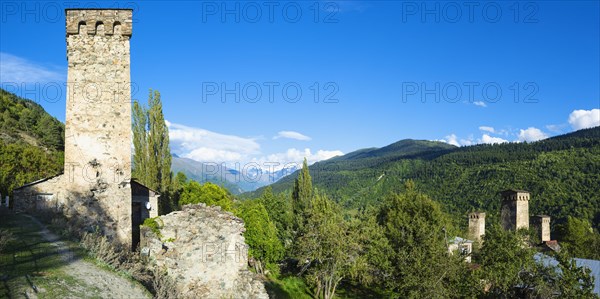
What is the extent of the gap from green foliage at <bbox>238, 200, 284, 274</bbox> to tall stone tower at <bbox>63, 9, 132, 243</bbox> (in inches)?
505

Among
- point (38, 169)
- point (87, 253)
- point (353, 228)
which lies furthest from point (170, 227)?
point (38, 169)

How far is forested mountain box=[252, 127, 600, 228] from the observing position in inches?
2968

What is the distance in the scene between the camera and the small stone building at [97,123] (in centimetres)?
1406

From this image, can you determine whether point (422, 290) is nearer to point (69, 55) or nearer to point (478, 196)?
point (69, 55)

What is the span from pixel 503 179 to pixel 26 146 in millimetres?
84549

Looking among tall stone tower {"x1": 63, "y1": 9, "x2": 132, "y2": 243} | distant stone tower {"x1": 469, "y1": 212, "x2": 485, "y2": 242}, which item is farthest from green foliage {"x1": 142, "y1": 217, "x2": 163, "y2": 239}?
distant stone tower {"x1": 469, "y1": 212, "x2": 485, "y2": 242}

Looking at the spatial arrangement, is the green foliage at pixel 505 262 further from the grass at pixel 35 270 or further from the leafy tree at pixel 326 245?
the grass at pixel 35 270

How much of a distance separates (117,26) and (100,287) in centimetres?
938

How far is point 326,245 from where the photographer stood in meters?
24.8

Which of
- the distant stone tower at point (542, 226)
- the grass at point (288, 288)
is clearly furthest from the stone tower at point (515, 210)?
the grass at point (288, 288)

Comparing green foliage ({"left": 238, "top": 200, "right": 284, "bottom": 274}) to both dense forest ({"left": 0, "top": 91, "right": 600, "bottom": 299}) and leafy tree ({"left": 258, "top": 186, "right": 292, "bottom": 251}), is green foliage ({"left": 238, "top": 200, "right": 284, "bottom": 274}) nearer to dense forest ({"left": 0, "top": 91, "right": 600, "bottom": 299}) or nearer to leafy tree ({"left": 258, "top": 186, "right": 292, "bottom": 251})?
dense forest ({"left": 0, "top": 91, "right": 600, "bottom": 299})

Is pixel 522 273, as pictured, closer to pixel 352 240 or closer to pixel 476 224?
pixel 352 240

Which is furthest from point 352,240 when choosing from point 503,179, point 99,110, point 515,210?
point 503,179

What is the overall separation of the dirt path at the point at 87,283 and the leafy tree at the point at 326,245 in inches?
639
